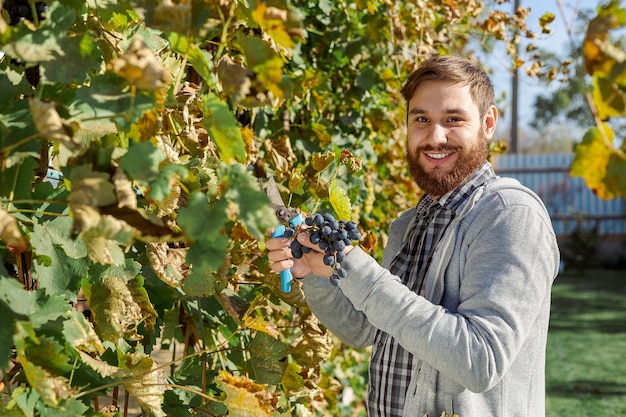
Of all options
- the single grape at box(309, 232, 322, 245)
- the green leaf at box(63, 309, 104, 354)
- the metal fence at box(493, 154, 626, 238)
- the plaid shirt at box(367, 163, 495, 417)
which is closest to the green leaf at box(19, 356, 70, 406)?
the green leaf at box(63, 309, 104, 354)

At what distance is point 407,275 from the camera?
1812 millimetres

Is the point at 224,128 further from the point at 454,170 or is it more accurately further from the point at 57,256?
the point at 454,170

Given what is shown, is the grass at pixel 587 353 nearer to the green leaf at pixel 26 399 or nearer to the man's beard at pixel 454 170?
the man's beard at pixel 454 170

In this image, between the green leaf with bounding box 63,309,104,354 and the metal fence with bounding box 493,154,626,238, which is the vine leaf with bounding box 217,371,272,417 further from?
the metal fence with bounding box 493,154,626,238

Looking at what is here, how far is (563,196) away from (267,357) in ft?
51.7

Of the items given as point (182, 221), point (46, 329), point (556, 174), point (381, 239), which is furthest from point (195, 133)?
point (556, 174)

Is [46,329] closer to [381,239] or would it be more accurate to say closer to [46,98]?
[46,98]

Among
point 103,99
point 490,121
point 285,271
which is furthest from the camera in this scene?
point 490,121

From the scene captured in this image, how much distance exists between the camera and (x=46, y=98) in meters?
0.96

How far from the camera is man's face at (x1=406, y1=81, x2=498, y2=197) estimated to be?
1.78 meters

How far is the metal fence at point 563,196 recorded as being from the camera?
52.1 feet

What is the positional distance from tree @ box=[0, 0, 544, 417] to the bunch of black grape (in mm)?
115

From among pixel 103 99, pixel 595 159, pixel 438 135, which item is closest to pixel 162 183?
pixel 103 99

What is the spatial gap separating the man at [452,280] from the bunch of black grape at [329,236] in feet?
0.08
